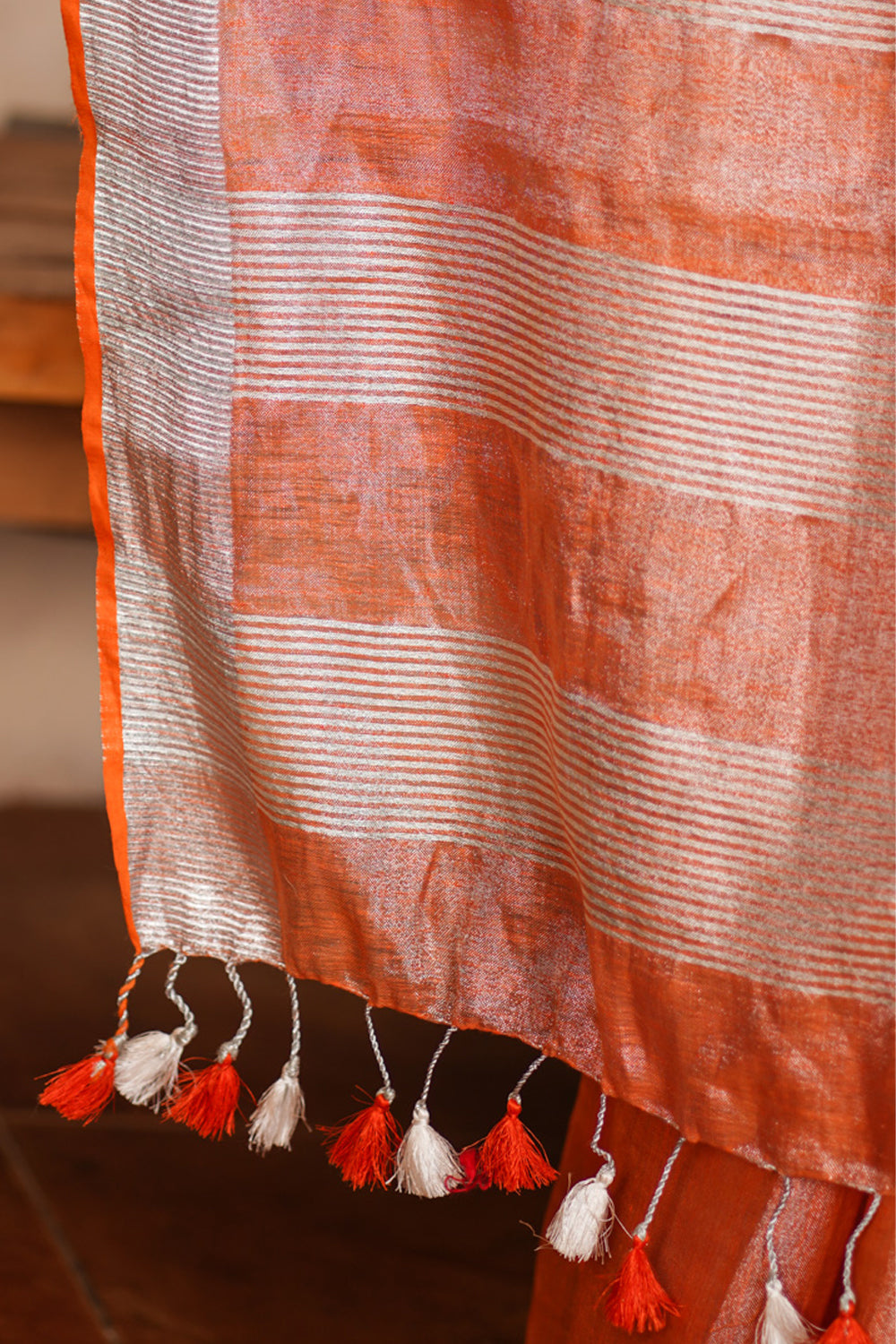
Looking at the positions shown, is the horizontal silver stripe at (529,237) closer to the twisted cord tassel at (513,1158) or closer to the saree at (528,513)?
the saree at (528,513)

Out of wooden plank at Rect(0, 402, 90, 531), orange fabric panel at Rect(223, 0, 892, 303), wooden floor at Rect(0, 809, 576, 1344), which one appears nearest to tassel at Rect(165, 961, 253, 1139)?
orange fabric panel at Rect(223, 0, 892, 303)

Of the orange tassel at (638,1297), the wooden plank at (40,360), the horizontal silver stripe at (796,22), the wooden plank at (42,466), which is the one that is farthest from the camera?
the wooden plank at (42,466)

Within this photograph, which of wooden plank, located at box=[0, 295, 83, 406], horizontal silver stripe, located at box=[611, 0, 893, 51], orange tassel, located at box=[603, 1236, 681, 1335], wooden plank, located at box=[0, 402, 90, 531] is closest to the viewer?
horizontal silver stripe, located at box=[611, 0, 893, 51]

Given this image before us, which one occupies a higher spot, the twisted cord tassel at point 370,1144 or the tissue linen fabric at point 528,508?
the tissue linen fabric at point 528,508

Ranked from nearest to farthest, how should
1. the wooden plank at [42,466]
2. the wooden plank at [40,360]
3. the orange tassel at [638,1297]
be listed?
the orange tassel at [638,1297], the wooden plank at [40,360], the wooden plank at [42,466]

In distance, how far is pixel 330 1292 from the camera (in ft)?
3.47

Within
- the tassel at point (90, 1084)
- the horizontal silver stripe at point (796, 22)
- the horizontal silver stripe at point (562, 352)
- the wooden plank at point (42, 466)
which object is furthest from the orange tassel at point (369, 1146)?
the wooden plank at point (42, 466)

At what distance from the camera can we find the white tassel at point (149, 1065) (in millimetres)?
609

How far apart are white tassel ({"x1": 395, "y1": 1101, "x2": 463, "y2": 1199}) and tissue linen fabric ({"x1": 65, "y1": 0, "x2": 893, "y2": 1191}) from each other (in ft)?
0.18

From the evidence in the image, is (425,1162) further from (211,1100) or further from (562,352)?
(562,352)

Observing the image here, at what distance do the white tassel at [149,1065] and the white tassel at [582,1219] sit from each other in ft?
0.61

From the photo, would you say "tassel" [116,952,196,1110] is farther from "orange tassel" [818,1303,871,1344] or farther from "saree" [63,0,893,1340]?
"orange tassel" [818,1303,871,1344]

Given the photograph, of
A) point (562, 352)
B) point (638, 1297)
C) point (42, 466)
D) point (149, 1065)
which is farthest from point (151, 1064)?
point (42, 466)

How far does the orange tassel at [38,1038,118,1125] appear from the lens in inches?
23.7
